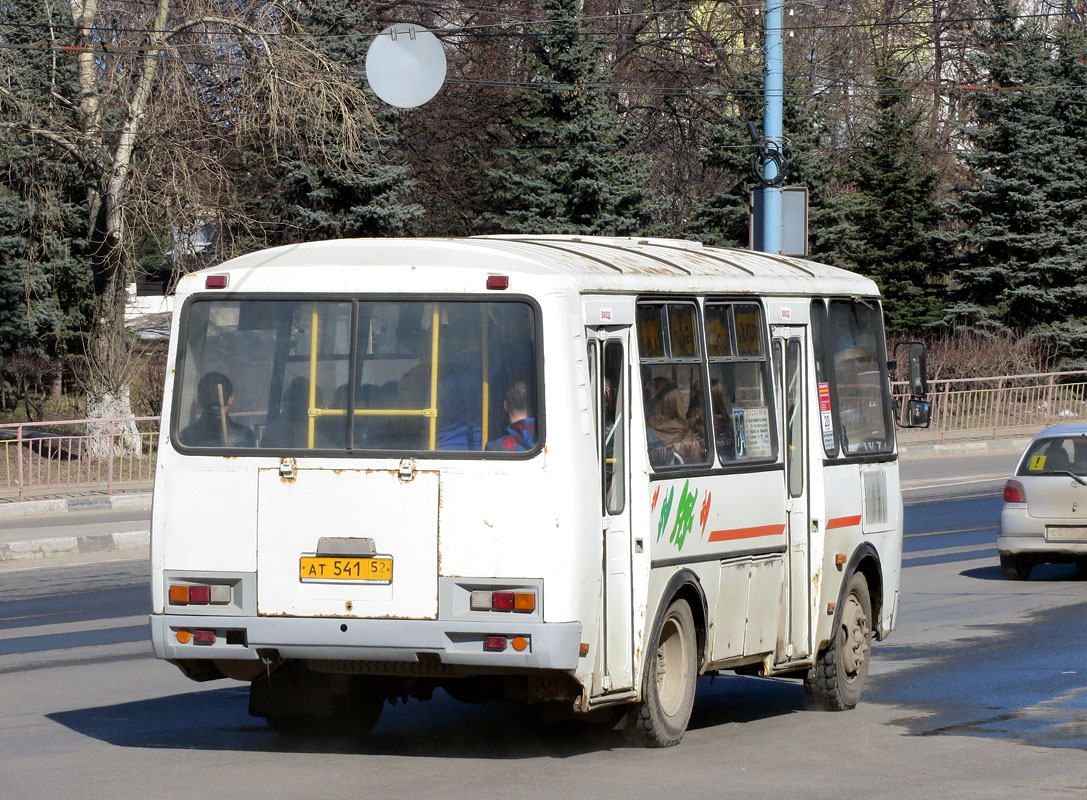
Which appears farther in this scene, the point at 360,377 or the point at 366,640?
the point at 360,377

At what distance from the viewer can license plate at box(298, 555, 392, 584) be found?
7895 millimetres

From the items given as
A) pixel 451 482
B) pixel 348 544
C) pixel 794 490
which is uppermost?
pixel 451 482

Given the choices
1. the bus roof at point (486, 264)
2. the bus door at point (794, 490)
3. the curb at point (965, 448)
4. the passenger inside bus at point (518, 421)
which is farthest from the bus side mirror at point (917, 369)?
the curb at point (965, 448)

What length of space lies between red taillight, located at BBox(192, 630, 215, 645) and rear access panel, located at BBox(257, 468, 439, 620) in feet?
0.84

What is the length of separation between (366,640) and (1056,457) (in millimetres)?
11018

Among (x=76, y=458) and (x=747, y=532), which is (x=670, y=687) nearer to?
(x=747, y=532)

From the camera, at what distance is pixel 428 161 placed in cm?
4344

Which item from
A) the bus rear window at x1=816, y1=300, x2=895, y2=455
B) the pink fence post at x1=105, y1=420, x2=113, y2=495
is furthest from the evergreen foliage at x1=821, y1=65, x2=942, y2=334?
the bus rear window at x1=816, y1=300, x2=895, y2=455

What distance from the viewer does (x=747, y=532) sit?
9.27 meters

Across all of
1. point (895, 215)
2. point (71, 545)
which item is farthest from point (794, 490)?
point (895, 215)

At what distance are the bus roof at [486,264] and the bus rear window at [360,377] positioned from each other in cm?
13

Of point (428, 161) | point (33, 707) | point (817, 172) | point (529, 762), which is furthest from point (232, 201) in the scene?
point (529, 762)

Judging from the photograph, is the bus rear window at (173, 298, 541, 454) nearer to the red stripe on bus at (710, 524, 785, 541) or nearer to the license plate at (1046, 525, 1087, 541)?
the red stripe on bus at (710, 524, 785, 541)

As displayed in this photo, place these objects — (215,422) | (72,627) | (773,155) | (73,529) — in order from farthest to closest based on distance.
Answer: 1. (773,155)
2. (73,529)
3. (72,627)
4. (215,422)
